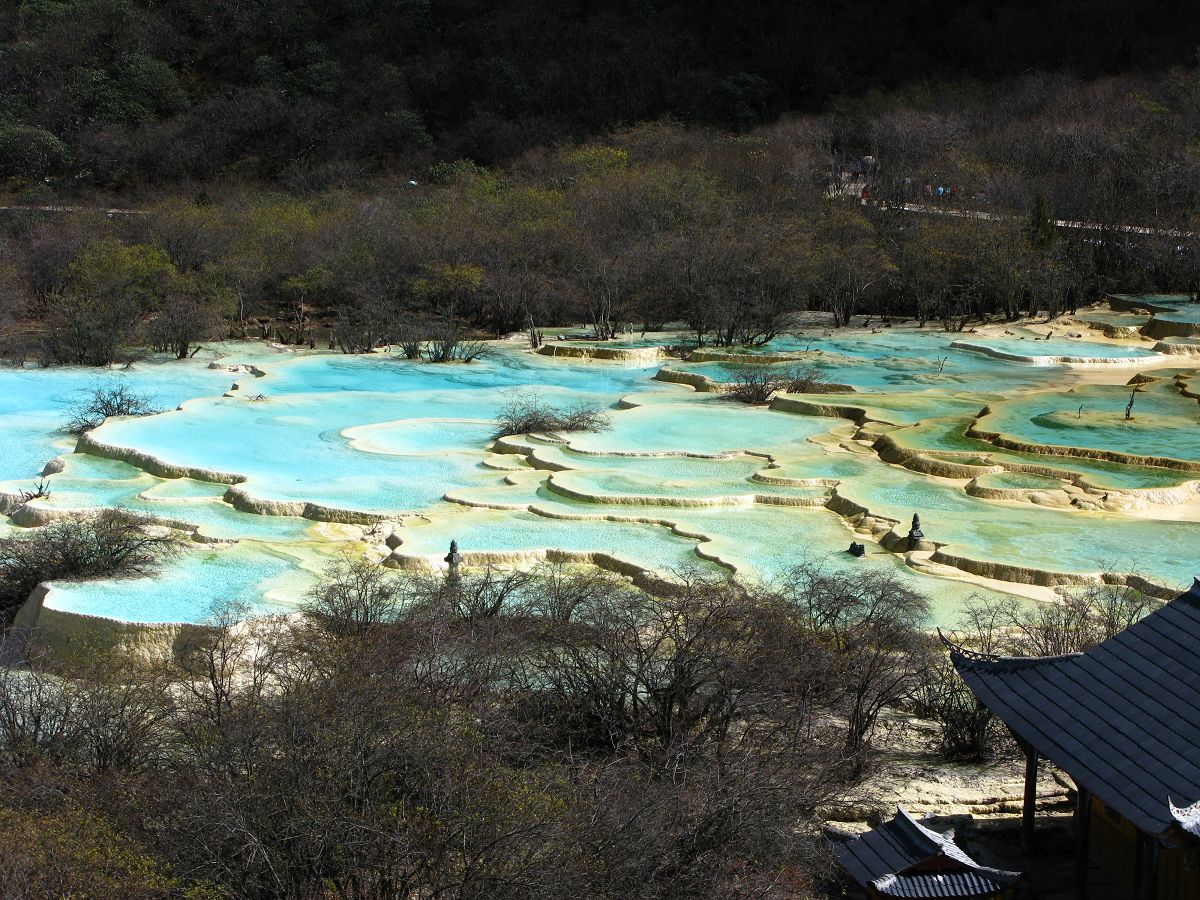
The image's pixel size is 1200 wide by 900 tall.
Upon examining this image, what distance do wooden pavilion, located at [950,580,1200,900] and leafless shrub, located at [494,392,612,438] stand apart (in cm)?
1347

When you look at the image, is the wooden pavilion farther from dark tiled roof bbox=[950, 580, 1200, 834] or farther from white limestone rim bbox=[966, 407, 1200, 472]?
white limestone rim bbox=[966, 407, 1200, 472]

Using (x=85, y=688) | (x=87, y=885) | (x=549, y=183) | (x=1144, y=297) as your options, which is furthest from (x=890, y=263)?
(x=87, y=885)

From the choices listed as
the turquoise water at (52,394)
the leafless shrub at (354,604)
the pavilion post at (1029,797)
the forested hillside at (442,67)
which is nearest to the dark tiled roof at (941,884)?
the pavilion post at (1029,797)

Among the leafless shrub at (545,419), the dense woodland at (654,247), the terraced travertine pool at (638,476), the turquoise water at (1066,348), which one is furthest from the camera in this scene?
the dense woodland at (654,247)

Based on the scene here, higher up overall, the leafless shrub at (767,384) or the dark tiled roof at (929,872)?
the dark tiled roof at (929,872)

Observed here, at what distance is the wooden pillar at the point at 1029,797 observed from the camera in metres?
9.19

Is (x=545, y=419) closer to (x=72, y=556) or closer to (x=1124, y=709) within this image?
(x=72, y=556)

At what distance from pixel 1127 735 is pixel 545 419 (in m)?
15.1

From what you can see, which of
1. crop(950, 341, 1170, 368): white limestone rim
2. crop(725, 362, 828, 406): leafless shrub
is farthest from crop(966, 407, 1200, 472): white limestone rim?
crop(950, 341, 1170, 368): white limestone rim

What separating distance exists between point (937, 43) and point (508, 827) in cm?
6484

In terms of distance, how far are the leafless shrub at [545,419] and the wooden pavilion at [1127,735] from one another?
13.5 metres

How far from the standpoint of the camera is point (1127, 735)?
26.5 feet

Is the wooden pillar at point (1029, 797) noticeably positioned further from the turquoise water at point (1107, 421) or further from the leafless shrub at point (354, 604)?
the turquoise water at point (1107, 421)

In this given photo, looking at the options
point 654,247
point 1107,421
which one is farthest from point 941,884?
point 654,247
